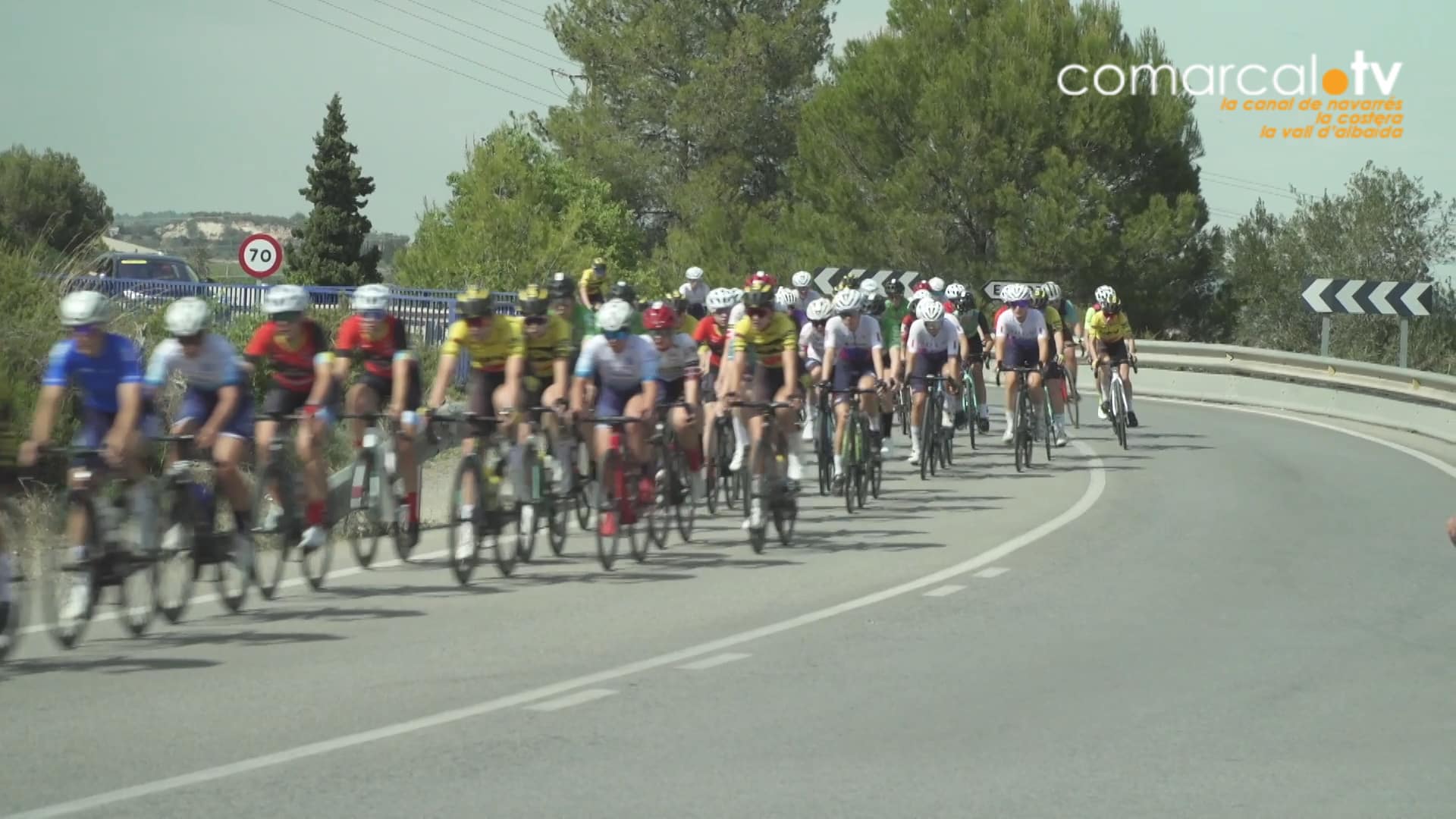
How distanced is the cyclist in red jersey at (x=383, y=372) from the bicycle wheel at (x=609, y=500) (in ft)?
4.27

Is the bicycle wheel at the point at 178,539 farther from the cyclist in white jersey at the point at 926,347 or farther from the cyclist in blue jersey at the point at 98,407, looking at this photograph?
the cyclist in white jersey at the point at 926,347

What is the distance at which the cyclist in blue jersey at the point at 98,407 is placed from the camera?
1023 centimetres

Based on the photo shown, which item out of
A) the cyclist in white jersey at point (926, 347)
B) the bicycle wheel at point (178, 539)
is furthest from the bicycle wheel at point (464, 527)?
the cyclist in white jersey at point (926, 347)

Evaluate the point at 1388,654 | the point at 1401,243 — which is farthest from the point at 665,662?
the point at 1401,243

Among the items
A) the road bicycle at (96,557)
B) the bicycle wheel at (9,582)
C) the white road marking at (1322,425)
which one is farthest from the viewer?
the white road marking at (1322,425)

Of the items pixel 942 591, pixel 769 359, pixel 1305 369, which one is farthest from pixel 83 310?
pixel 1305 369

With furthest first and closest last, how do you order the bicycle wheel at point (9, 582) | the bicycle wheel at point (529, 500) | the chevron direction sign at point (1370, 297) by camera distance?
1. the chevron direction sign at point (1370, 297)
2. the bicycle wheel at point (529, 500)
3. the bicycle wheel at point (9, 582)

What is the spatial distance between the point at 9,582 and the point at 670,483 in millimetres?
6135

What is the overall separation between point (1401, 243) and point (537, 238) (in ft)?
90.7

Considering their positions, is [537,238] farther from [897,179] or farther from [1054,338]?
[1054,338]

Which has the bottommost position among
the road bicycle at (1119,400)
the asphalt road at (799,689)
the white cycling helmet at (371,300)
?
the asphalt road at (799,689)

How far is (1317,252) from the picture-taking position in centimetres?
6144

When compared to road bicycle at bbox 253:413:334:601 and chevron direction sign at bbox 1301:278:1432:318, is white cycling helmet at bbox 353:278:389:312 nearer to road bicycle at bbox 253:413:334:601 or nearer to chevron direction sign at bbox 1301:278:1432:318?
road bicycle at bbox 253:413:334:601

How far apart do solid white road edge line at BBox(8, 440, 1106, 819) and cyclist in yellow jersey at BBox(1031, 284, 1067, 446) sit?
859 centimetres
